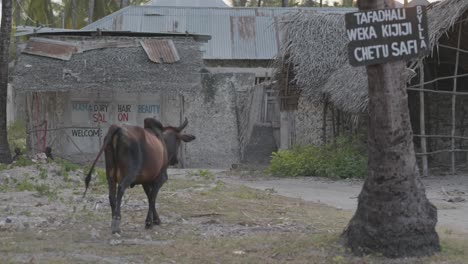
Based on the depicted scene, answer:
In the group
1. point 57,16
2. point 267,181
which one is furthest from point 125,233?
point 57,16

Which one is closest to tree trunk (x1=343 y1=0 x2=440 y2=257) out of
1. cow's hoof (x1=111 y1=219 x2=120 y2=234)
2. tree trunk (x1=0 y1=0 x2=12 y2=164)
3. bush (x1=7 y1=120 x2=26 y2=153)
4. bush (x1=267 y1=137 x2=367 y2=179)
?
cow's hoof (x1=111 y1=219 x2=120 y2=234)

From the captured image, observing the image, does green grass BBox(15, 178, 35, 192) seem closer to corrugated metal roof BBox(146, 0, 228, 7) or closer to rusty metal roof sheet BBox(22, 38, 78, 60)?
rusty metal roof sheet BBox(22, 38, 78, 60)

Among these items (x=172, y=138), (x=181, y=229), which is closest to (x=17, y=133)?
(x=172, y=138)

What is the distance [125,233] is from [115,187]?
552 mm

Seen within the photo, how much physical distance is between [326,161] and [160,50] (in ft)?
19.1

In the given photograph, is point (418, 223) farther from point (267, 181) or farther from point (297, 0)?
point (297, 0)

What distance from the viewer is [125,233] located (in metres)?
7.88

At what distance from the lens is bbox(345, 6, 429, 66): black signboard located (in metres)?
6.41

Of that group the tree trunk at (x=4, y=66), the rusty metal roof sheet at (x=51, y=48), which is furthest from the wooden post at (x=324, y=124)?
the tree trunk at (x=4, y=66)

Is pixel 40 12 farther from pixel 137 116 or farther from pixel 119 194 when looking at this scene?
pixel 119 194

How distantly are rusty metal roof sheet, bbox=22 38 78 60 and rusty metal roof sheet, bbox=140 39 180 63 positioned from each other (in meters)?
1.96

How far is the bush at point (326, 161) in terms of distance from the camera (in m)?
15.5

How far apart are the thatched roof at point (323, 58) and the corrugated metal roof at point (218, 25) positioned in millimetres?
9852

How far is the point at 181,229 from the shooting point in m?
8.27
